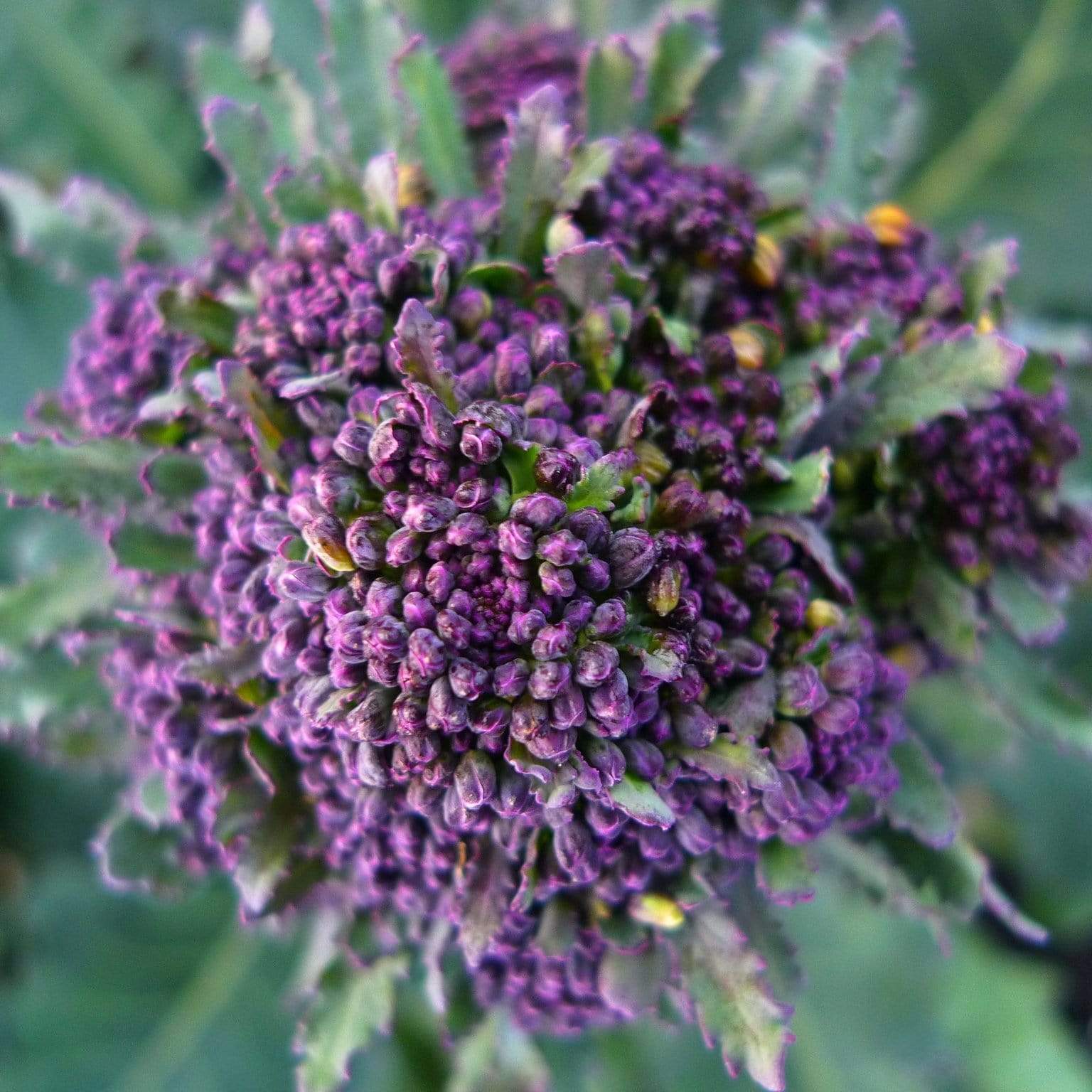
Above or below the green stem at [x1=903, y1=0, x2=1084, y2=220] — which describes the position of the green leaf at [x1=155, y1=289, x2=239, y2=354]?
above

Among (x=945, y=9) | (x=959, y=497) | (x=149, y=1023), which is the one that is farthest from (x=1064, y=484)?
(x=149, y=1023)

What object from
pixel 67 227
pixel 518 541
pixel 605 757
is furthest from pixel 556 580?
pixel 67 227

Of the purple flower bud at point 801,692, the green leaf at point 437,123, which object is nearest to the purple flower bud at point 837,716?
the purple flower bud at point 801,692

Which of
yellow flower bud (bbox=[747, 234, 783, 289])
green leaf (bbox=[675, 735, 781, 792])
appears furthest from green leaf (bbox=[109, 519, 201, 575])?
yellow flower bud (bbox=[747, 234, 783, 289])

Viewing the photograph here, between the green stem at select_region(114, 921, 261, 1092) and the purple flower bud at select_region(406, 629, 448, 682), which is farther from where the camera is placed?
the green stem at select_region(114, 921, 261, 1092)

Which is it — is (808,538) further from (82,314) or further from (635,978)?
(82,314)

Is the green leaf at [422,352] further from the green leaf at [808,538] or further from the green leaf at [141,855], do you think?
the green leaf at [141,855]

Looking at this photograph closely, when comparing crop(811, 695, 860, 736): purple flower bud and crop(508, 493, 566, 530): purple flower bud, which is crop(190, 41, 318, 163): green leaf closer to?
crop(508, 493, 566, 530): purple flower bud
